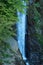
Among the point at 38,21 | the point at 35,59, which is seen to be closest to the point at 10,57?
the point at 38,21

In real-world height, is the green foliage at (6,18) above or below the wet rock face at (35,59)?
above

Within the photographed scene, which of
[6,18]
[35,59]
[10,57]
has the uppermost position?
[6,18]

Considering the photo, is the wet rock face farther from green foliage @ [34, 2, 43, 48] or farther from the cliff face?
the cliff face

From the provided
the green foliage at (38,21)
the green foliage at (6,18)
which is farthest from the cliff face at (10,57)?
the green foliage at (38,21)

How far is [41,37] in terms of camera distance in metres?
4.26

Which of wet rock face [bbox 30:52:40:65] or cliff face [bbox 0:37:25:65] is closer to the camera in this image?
cliff face [bbox 0:37:25:65]

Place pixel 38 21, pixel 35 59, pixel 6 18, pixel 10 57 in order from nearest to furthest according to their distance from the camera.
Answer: pixel 6 18, pixel 10 57, pixel 38 21, pixel 35 59

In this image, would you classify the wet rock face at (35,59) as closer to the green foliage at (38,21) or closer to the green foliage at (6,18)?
the green foliage at (38,21)

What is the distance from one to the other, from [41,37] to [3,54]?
157 cm

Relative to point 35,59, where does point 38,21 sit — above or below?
above

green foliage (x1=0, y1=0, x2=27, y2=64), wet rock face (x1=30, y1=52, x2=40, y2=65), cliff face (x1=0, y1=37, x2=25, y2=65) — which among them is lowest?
wet rock face (x1=30, y1=52, x2=40, y2=65)

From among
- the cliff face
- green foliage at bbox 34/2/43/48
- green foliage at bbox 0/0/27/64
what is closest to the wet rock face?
green foliage at bbox 34/2/43/48

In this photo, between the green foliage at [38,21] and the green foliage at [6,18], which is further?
the green foliage at [38,21]

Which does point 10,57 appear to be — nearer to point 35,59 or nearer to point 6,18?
point 6,18
